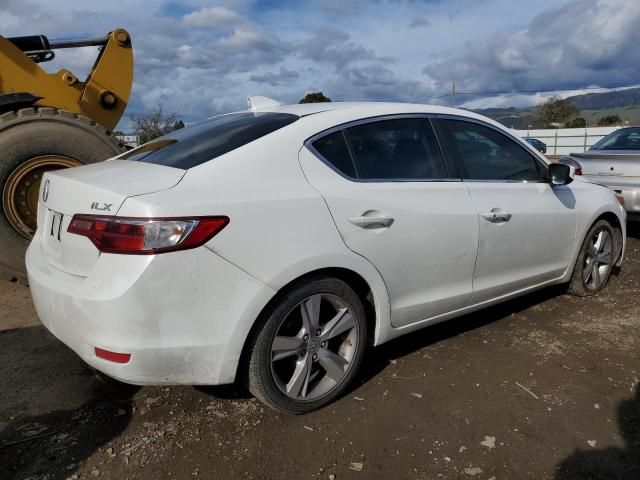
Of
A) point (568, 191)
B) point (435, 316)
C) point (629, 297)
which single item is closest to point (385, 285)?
point (435, 316)

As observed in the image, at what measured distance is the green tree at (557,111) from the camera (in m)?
63.2

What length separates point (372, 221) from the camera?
9.31 feet

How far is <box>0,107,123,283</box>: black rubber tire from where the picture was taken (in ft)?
14.5

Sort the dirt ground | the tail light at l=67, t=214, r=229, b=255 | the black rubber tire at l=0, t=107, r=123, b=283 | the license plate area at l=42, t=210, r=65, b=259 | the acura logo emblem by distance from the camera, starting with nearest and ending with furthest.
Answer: the tail light at l=67, t=214, r=229, b=255 < the dirt ground < the license plate area at l=42, t=210, r=65, b=259 < the acura logo emblem < the black rubber tire at l=0, t=107, r=123, b=283

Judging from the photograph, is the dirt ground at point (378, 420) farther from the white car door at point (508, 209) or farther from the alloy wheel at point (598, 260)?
the alloy wheel at point (598, 260)

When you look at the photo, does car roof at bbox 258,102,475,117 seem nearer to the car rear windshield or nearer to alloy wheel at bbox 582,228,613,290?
the car rear windshield

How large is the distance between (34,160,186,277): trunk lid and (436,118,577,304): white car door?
1900mm

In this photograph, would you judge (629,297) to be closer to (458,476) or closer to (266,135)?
(458,476)

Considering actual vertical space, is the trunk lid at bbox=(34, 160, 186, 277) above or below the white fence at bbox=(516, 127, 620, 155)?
above

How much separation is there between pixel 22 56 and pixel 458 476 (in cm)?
554

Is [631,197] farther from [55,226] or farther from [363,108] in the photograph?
[55,226]

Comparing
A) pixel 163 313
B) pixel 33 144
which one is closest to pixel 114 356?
pixel 163 313

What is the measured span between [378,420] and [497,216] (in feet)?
5.09

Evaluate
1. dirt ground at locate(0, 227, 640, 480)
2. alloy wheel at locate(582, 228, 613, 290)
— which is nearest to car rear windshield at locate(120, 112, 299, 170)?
dirt ground at locate(0, 227, 640, 480)
